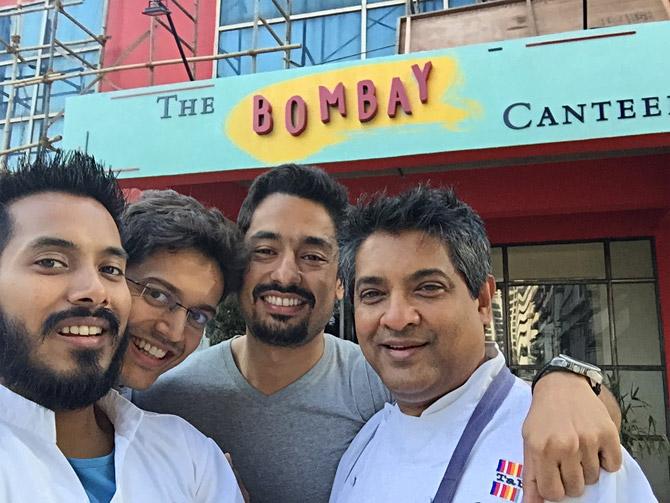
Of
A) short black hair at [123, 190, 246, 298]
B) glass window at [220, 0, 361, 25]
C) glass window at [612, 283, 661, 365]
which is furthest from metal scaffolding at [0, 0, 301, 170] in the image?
short black hair at [123, 190, 246, 298]

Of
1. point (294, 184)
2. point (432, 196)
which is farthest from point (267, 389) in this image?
point (432, 196)

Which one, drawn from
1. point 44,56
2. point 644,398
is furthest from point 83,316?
point 44,56

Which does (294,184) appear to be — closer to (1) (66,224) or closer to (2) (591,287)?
(1) (66,224)

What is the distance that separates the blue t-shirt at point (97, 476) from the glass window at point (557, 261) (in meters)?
5.14

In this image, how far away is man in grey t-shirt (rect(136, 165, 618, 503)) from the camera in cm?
215

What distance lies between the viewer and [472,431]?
5.34 feet

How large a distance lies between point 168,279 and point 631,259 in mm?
5167

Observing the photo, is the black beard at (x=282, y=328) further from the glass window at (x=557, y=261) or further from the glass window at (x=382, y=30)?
the glass window at (x=382, y=30)

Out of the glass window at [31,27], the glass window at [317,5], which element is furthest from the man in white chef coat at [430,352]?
the glass window at [31,27]

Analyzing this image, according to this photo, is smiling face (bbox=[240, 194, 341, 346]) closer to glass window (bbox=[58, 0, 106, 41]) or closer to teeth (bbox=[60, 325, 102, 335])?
teeth (bbox=[60, 325, 102, 335])

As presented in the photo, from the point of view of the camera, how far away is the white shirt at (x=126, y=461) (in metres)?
1.37

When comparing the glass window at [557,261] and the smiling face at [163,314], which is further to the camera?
the glass window at [557,261]

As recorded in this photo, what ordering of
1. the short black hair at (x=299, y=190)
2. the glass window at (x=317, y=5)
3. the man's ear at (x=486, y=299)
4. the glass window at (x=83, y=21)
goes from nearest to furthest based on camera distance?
the man's ear at (x=486, y=299), the short black hair at (x=299, y=190), the glass window at (x=317, y=5), the glass window at (x=83, y=21)

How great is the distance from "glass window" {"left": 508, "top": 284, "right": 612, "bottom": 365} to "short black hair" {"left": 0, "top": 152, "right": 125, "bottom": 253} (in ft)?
16.4
